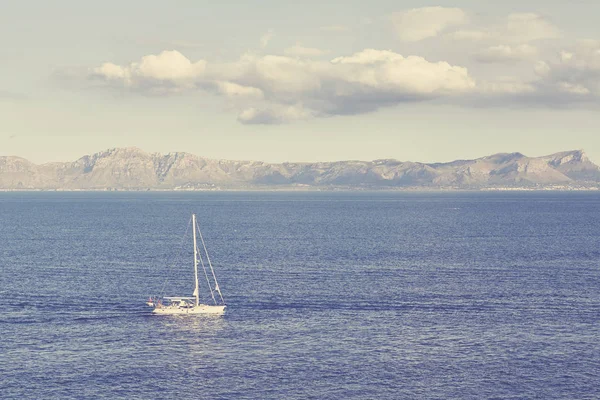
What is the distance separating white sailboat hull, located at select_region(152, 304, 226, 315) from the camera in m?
124

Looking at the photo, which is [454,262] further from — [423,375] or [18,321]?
[18,321]

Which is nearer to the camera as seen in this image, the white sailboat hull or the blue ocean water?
the blue ocean water

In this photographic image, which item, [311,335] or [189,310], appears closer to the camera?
[311,335]

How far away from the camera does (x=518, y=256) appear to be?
19438 cm

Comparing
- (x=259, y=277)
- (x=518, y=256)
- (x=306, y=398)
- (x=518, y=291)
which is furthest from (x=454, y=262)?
(x=306, y=398)

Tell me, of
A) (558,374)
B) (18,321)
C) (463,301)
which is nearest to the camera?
(558,374)

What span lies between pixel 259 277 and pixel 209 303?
25.3 metres

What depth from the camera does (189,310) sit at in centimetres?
12500

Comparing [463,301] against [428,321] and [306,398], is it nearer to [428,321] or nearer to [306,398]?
[428,321]

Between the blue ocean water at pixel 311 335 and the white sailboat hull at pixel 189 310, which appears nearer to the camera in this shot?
the blue ocean water at pixel 311 335

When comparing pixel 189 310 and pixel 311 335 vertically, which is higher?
pixel 189 310

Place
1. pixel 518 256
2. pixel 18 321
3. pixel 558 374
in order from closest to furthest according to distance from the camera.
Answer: pixel 558 374 < pixel 18 321 < pixel 518 256

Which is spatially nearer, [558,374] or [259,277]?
[558,374]

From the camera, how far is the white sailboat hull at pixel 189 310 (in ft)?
406
